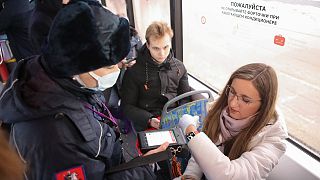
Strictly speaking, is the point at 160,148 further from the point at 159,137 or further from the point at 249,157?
the point at 249,157

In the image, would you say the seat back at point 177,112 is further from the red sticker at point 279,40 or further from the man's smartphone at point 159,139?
the red sticker at point 279,40

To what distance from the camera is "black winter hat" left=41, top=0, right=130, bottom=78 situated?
1071 mm

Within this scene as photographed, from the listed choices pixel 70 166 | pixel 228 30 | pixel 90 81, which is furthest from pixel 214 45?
pixel 70 166

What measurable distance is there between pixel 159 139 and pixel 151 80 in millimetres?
873

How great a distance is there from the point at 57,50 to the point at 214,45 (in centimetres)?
229

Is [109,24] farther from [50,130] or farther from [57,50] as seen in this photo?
[50,130]

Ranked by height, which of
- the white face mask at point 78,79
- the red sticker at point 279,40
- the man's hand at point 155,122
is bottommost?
the man's hand at point 155,122

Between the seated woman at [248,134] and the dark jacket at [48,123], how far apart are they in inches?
22.4

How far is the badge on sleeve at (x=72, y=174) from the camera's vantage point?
44.2 inches

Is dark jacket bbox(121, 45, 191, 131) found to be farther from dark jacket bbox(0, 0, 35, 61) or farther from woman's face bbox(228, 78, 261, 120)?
dark jacket bbox(0, 0, 35, 61)

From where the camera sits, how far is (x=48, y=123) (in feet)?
3.56

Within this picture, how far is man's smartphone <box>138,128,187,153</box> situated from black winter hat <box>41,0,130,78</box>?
0.58 m

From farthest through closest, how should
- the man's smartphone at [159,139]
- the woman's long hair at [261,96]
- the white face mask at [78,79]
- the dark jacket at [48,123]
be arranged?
the man's smartphone at [159,139] < the woman's long hair at [261,96] < the white face mask at [78,79] < the dark jacket at [48,123]

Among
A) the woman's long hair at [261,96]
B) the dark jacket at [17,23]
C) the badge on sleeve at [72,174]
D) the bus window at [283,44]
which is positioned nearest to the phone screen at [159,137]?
the woman's long hair at [261,96]
